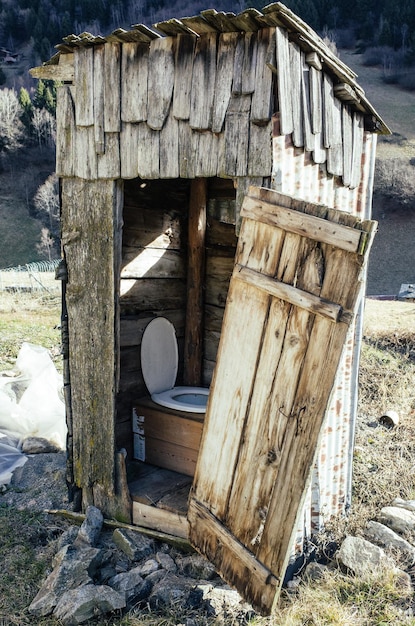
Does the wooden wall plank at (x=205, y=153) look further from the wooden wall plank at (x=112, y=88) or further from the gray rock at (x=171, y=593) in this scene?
the gray rock at (x=171, y=593)

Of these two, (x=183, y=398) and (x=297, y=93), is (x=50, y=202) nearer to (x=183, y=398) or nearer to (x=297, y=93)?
(x=183, y=398)

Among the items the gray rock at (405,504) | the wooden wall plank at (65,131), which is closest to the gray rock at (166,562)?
the gray rock at (405,504)

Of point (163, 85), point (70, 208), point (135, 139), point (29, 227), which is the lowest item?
point (29, 227)

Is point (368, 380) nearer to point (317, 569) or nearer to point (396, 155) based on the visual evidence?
point (317, 569)

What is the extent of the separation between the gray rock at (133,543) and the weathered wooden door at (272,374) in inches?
32.0

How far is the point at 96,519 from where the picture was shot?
148 inches

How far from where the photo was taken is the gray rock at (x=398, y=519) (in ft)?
12.1

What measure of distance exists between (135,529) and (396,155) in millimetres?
29234

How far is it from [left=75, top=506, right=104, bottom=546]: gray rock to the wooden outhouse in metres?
0.13

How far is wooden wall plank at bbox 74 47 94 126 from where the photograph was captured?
351 centimetres

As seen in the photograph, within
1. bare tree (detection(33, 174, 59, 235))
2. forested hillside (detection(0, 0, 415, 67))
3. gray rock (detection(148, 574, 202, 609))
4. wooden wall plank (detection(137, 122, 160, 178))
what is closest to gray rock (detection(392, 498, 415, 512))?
gray rock (detection(148, 574, 202, 609))

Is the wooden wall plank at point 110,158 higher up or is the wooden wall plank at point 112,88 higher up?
the wooden wall plank at point 112,88

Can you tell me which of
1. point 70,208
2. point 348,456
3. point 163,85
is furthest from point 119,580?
point 163,85

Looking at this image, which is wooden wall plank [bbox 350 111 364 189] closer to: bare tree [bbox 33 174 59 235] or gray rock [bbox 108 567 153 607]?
gray rock [bbox 108 567 153 607]
